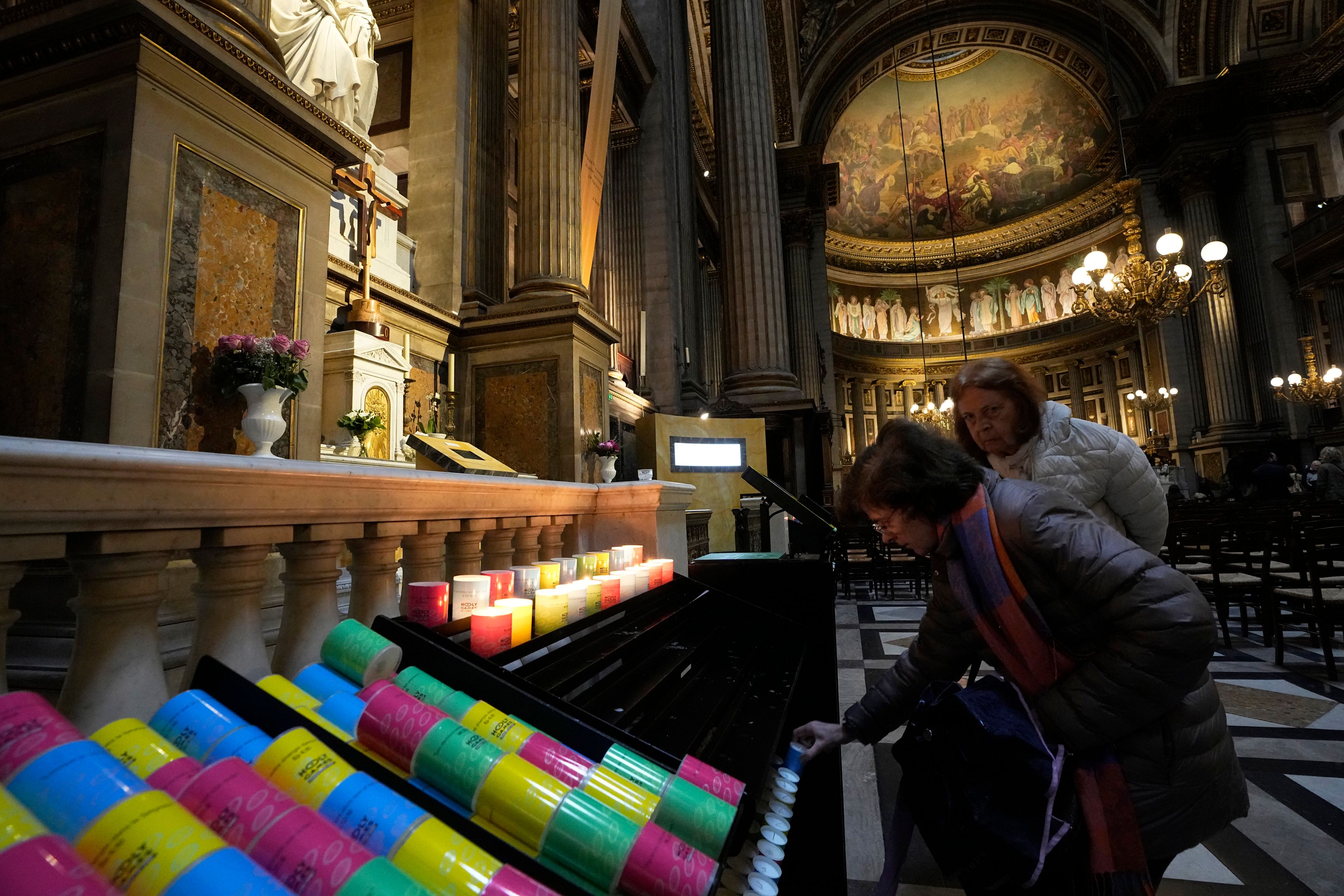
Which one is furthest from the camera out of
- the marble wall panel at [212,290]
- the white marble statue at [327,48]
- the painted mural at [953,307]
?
the painted mural at [953,307]

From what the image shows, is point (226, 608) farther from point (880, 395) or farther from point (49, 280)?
point (880, 395)

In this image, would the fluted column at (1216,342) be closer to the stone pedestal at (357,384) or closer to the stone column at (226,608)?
the stone pedestal at (357,384)

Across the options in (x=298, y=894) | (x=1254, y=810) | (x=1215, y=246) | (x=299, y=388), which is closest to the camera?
(x=298, y=894)

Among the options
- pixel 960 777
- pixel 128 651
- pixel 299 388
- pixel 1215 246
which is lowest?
pixel 960 777

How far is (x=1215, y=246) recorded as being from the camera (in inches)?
332

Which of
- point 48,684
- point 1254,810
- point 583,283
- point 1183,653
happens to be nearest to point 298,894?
point 48,684

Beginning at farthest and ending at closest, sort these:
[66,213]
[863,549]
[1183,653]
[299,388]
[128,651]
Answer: [863,549]
[299,388]
[66,213]
[1183,653]
[128,651]

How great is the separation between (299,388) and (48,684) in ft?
6.83

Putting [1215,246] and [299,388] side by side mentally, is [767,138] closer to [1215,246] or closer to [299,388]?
[1215,246]

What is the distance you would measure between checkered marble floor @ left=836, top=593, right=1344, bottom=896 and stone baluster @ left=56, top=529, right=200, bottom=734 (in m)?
1.82

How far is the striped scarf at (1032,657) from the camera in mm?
1114

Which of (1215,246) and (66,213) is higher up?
(1215,246)

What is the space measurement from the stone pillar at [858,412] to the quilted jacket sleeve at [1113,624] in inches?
962

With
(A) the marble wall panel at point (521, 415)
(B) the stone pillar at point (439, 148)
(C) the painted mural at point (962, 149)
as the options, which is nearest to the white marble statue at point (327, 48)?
(B) the stone pillar at point (439, 148)
